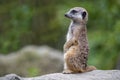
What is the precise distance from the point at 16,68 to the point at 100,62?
163 centimetres

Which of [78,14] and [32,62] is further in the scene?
[32,62]

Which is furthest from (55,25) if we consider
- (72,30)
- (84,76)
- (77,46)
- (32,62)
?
(84,76)

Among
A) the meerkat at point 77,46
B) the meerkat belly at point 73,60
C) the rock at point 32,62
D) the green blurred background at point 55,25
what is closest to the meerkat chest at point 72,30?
the meerkat at point 77,46

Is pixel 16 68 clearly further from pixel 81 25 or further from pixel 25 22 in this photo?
pixel 81 25

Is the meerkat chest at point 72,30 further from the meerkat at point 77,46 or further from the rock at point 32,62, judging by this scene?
the rock at point 32,62

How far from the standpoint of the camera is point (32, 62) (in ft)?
37.8

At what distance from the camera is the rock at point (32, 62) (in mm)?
11188

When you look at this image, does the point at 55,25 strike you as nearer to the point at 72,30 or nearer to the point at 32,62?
the point at 32,62

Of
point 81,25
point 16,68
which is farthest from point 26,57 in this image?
point 81,25

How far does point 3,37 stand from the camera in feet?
Answer: 44.9

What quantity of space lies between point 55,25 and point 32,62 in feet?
7.74

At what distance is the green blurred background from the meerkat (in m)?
3.79

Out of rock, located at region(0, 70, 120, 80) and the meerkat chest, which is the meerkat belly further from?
the meerkat chest

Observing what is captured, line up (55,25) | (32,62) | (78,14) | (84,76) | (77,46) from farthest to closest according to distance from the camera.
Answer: (55,25), (32,62), (78,14), (77,46), (84,76)
